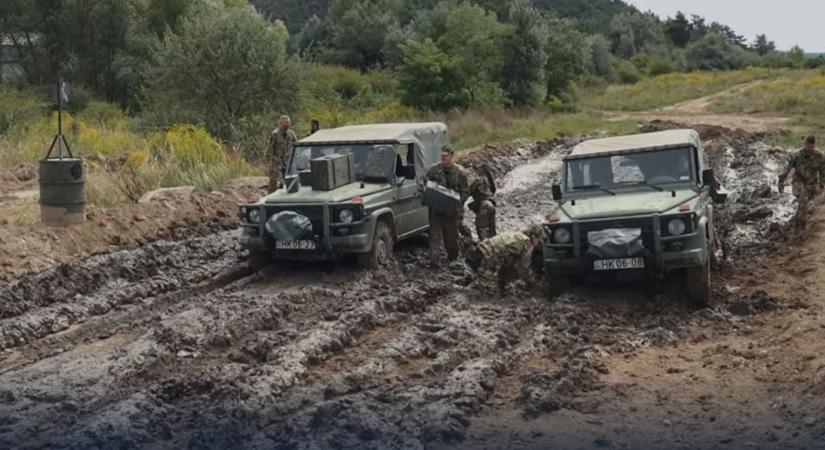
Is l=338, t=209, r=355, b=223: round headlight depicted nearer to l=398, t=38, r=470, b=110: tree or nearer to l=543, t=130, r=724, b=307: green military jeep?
l=543, t=130, r=724, b=307: green military jeep

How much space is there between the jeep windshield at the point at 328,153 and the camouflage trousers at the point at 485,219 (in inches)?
58.8

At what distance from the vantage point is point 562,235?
10227 millimetres

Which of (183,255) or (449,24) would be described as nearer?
(183,255)

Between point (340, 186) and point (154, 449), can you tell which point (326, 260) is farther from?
point (154, 449)

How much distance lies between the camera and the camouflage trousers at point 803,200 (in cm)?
1407


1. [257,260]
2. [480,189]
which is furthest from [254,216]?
[480,189]

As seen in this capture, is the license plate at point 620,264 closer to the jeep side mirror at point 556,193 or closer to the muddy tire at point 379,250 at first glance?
the jeep side mirror at point 556,193

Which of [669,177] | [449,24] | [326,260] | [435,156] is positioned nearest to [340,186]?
[326,260]

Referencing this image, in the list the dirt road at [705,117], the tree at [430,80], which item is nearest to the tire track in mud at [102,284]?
the dirt road at [705,117]

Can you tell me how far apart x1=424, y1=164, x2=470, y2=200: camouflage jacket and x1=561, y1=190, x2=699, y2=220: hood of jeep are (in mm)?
2013

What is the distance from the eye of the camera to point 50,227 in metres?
13.5

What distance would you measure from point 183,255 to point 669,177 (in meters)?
6.15

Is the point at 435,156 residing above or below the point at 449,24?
below

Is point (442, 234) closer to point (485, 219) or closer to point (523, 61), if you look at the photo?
point (485, 219)
